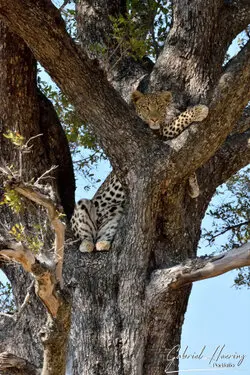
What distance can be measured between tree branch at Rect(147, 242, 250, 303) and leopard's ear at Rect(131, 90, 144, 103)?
225 centimetres

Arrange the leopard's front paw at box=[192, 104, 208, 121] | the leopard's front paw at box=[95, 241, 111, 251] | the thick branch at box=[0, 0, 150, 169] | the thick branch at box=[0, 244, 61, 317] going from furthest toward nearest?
the leopard's front paw at box=[95, 241, 111, 251] < the leopard's front paw at box=[192, 104, 208, 121] < the thick branch at box=[0, 0, 150, 169] < the thick branch at box=[0, 244, 61, 317]

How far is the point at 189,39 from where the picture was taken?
267 inches

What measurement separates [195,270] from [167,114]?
214cm

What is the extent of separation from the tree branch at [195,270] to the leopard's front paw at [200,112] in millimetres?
1102

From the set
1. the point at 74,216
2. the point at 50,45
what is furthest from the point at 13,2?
the point at 74,216

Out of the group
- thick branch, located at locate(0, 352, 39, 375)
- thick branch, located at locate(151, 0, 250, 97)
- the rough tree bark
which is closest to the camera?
thick branch, located at locate(0, 352, 39, 375)

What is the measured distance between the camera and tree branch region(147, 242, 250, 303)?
5246 mm

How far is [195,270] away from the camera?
17.7 ft

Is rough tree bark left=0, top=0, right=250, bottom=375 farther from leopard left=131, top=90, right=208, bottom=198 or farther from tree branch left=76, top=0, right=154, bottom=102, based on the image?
tree branch left=76, top=0, right=154, bottom=102

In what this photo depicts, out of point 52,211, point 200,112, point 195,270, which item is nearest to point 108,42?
point 200,112

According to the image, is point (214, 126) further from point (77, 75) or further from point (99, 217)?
point (99, 217)

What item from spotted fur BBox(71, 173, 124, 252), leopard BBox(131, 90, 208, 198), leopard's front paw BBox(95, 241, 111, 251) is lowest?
leopard's front paw BBox(95, 241, 111, 251)

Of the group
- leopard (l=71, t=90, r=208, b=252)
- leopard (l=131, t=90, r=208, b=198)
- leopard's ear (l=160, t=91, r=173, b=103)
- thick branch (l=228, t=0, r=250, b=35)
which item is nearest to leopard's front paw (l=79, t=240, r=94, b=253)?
leopard (l=71, t=90, r=208, b=252)

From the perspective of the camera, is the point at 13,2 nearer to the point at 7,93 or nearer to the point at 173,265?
the point at 7,93
